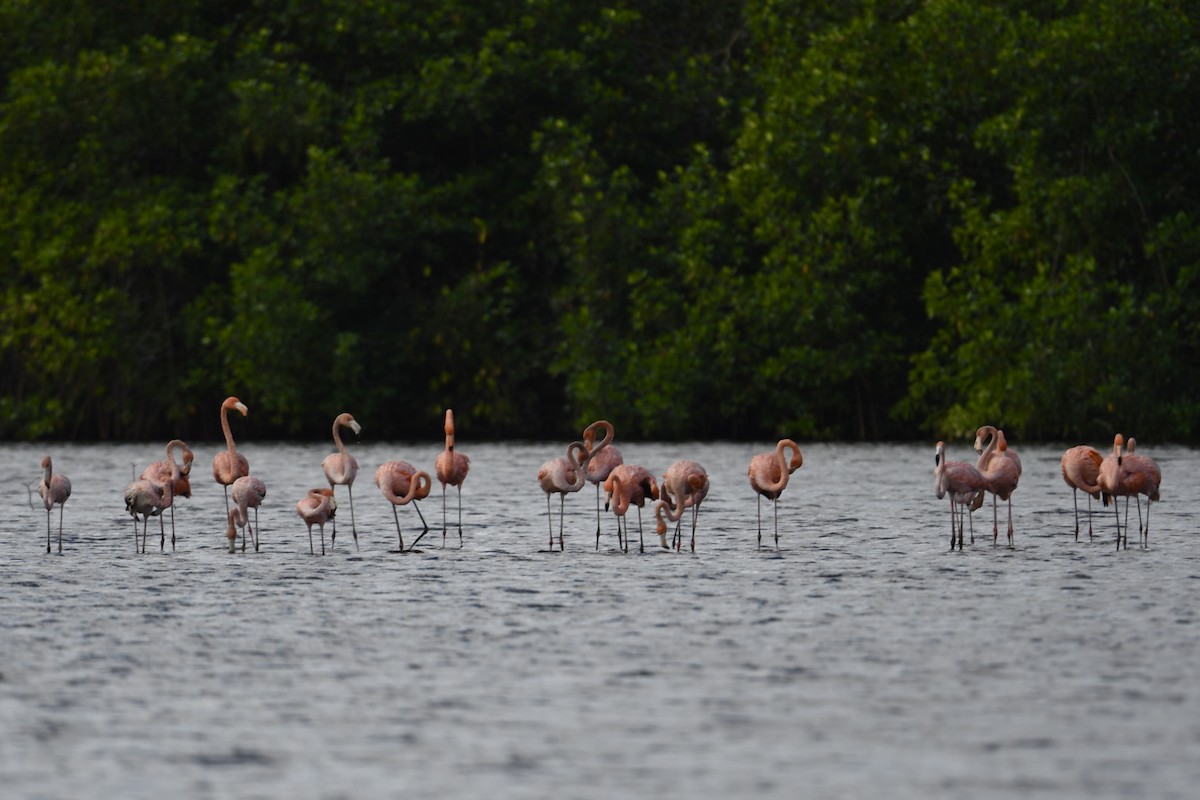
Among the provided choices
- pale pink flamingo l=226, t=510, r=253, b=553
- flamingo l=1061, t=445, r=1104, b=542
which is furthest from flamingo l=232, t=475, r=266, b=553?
flamingo l=1061, t=445, r=1104, b=542

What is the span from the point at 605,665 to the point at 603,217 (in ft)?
68.8

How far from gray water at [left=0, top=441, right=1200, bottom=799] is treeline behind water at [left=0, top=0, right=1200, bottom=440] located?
39.2 feet

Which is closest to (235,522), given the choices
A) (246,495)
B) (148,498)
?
(246,495)

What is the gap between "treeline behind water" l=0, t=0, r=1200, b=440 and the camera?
2547 centimetres

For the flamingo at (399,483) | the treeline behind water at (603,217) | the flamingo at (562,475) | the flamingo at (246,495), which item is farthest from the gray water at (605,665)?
the treeline behind water at (603,217)

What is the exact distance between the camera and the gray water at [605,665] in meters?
6.19

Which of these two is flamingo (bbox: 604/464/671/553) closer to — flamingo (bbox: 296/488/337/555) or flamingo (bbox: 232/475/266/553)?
flamingo (bbox: 296/488/337/555)

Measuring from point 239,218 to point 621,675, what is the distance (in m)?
→ 22.8

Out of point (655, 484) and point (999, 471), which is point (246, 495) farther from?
point (999, 471)

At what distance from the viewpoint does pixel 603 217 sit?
94.2 ft

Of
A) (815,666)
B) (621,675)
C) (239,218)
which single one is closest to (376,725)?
(621,675)

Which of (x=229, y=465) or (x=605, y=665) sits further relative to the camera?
(x=229, y=465)

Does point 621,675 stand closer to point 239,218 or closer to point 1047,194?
point 1047,194

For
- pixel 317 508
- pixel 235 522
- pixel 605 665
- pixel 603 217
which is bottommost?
pixel 605 665
